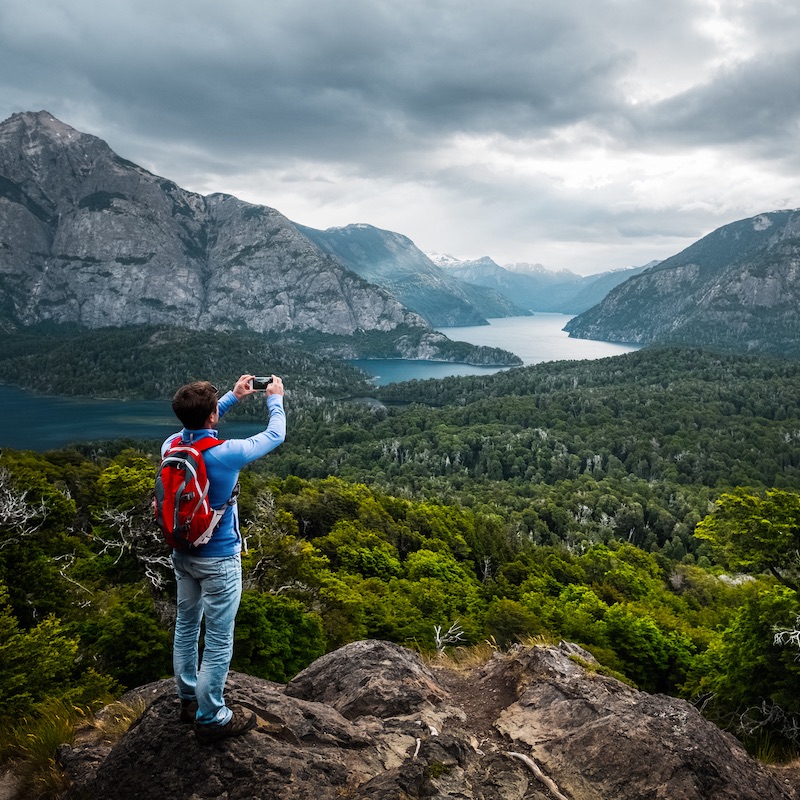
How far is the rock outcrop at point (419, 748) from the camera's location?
5867mm

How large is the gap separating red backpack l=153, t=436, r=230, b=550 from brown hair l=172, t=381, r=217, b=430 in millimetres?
331

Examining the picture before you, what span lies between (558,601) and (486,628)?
12.4 meters

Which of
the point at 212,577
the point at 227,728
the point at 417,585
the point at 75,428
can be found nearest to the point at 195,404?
the point at 212,577

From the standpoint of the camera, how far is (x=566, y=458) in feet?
483

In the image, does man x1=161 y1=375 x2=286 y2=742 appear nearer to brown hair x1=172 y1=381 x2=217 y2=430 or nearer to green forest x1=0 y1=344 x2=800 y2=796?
brown hair x1=172 y1=381 x2=217 y2=430

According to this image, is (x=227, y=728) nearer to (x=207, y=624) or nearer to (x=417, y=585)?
(x=207, y=624)

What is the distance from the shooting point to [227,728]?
6059mm

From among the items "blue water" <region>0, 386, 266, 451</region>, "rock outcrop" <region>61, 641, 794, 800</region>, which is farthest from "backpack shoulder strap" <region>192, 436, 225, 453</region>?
"blue water" <region>0, 386, 266, 451</region>

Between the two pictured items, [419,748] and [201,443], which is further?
[419,748]

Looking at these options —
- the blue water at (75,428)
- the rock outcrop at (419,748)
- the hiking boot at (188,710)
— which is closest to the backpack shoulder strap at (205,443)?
the hiking boot at (188,710)

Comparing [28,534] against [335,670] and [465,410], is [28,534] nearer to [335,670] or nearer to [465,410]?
[335,670]

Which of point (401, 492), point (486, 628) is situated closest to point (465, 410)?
point (401, 492)

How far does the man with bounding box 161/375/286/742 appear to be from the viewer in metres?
5.52

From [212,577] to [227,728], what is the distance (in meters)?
1.95
